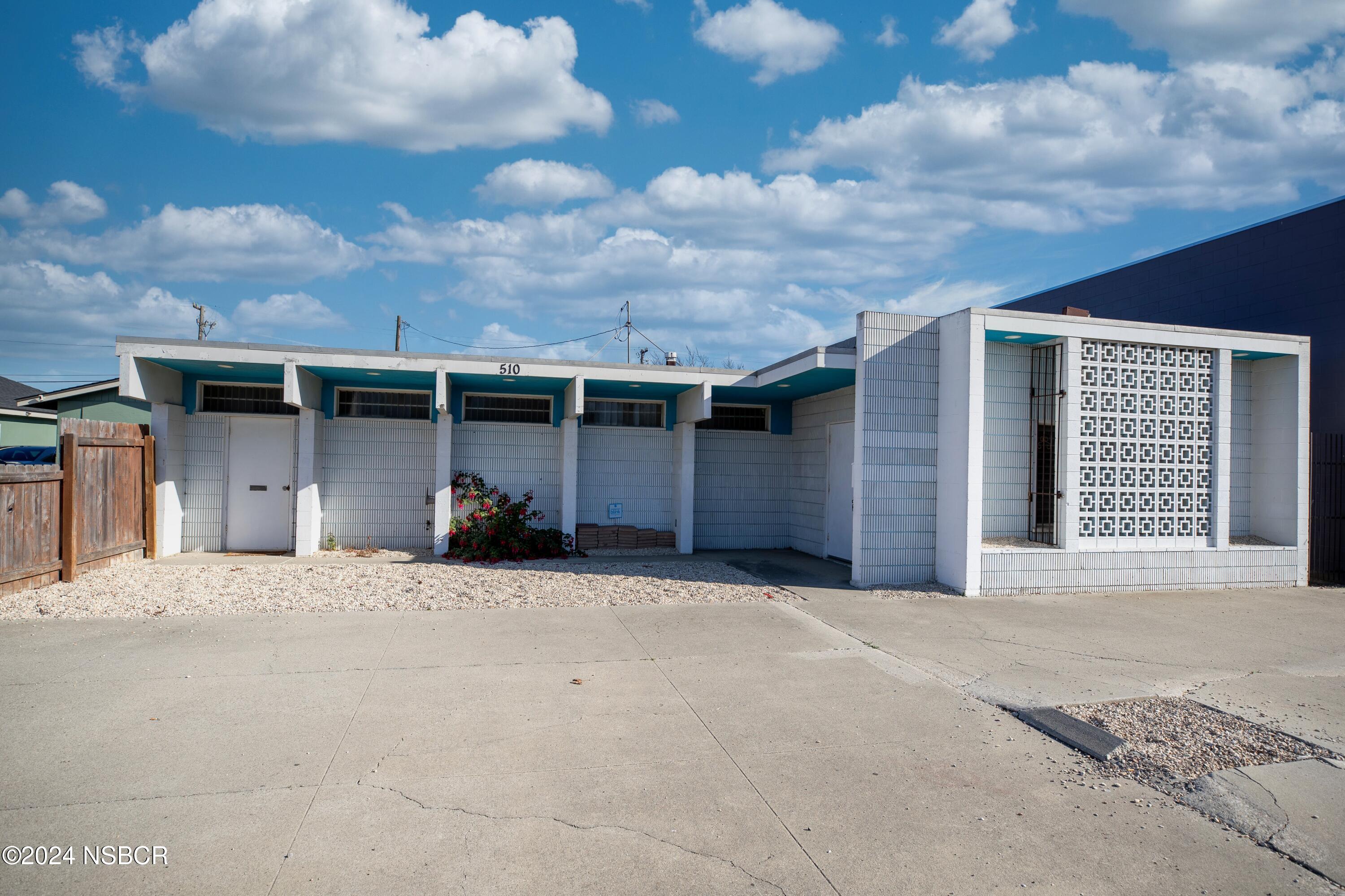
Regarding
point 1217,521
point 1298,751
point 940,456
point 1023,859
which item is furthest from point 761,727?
point 1217,521

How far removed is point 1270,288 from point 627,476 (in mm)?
11866

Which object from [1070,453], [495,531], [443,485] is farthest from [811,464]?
[443,485]

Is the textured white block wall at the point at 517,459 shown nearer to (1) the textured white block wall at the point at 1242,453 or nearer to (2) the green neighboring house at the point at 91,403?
(1) the textured white block wall at the point at 1242,453

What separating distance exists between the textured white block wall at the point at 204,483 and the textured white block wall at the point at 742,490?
8266 mm

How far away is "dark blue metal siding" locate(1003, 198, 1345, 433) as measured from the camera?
11812mm

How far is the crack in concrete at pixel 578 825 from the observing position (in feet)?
10.8

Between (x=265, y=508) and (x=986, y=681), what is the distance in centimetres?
1162

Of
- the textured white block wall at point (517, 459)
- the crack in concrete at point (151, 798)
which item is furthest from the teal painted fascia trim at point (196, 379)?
the crack in concrete at point (151, 798)

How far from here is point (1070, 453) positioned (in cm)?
966

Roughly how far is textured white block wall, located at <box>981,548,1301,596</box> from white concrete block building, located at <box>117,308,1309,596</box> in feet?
0.11

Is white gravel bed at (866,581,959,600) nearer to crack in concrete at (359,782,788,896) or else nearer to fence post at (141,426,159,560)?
crack in concrete at (359,782,788,896)

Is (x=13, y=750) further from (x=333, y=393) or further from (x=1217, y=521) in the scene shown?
(x=1217, y=521)

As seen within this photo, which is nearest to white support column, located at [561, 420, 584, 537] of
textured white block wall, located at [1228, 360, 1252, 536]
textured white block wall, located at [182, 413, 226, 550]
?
textured white block wall, located at [182, 413, 226, 550]

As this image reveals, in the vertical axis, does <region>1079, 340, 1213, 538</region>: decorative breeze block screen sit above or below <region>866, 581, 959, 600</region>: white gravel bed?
above
